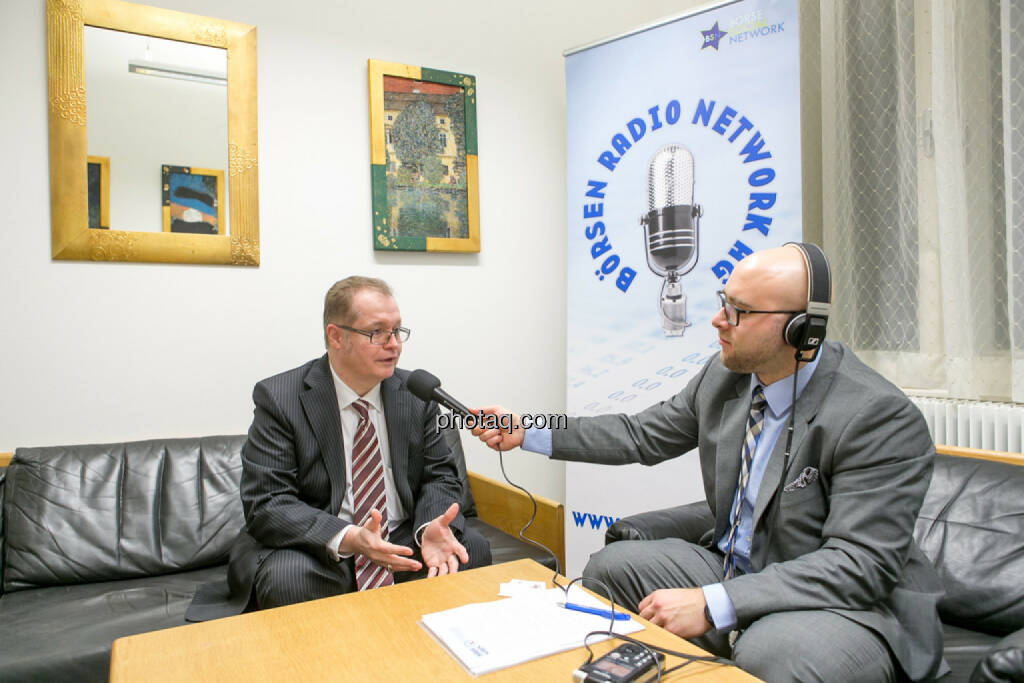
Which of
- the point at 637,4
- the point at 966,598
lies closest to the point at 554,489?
the point at 966,598

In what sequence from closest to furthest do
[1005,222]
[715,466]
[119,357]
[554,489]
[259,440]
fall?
[715,466]
[259,440]
[1005,222]
[119,357]
[554,489]

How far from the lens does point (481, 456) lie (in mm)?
3357

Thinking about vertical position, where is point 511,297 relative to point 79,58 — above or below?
below

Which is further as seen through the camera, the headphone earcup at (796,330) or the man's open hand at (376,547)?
the man's open hand at (376,547)

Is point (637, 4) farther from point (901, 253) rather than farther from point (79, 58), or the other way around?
point (79, 58)

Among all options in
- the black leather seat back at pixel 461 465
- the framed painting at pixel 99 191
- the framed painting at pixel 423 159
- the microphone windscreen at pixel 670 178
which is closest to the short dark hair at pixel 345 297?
the black leather seat back at pixel 461 465

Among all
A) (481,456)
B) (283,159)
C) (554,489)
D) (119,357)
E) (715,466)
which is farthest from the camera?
(554,489)

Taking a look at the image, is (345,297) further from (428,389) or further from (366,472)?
(366,472)

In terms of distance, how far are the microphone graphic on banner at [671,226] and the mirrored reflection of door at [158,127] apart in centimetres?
175

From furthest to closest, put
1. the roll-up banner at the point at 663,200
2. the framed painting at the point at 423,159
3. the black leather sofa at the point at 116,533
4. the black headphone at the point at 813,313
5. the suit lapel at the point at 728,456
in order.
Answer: the framed painting at the point at 423,159 → the roll-up banner at the point at 663,200 → the black leather sofa at the point at 116,533 → the suit lapel at the point at 728,456 → the black headphone at the point at 813,313

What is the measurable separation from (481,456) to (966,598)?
2040mm

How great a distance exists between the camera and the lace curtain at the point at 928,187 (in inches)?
97.0

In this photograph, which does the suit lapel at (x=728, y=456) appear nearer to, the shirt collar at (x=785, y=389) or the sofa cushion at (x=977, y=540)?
the shirt collar at (x=785, y=389)

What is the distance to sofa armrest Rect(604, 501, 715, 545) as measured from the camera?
75.4 inches
